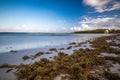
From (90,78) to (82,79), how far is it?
1.42 feet

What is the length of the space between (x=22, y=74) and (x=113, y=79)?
15.3 ft

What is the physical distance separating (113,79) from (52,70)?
10.4 ft

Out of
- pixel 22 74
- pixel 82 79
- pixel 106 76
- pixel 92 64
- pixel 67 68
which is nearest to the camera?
pixel 82 79

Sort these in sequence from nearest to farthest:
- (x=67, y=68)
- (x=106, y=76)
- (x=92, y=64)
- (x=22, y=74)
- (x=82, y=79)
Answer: (x=82, y=79) < (x=106, y=76) < (x=22, y=74) < (x=67, y=68) < (x=92, y=64)

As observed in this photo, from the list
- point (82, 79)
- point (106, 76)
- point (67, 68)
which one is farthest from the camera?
point (67, 68)

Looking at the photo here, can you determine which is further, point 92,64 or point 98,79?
point 92,64

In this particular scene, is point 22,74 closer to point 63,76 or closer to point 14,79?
point 14,79

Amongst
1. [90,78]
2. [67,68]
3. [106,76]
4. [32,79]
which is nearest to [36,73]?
[32,79]

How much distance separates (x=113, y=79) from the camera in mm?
4617

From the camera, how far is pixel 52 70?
221 inches

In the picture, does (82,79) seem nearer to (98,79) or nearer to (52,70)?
(98,79)

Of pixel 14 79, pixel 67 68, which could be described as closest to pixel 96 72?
pixel 67 68

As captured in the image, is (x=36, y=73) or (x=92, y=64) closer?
(x=36, y=73)

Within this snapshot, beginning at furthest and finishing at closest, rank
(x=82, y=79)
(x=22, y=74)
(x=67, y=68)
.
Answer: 1. (x=67, y=68)
2. (x=22, y=74)
3. (x=82, y=79)
